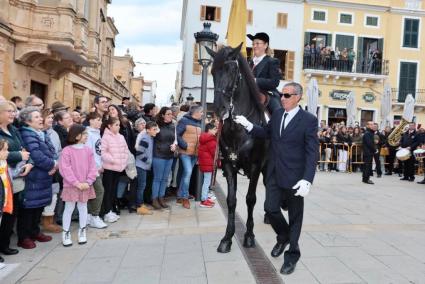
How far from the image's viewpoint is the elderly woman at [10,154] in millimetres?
4809

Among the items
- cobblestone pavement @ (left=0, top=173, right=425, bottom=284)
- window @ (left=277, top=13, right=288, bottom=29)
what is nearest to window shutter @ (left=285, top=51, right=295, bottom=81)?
window @ (left=277, top=13, right=288, bottom=29)

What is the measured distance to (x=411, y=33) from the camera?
94.9 feet

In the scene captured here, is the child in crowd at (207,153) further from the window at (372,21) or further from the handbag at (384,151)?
the window at (372,21)

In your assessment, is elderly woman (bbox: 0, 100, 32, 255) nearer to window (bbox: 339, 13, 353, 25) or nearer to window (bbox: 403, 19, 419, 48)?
window (bbox: 339, 13, 353, 25)

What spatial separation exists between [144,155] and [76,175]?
2069 millimetres

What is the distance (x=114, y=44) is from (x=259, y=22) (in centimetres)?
1349

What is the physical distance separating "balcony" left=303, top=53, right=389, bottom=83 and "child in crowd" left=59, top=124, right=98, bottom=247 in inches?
940

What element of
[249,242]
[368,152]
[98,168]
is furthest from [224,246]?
[368,152]

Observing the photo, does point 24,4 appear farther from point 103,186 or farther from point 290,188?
point 290,188

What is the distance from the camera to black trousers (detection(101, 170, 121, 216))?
657cm

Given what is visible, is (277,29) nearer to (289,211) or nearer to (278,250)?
(278,250)

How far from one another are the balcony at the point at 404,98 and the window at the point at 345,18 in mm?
5993

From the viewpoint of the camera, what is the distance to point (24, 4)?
1298cm

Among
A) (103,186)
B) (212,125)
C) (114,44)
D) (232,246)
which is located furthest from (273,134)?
(114,44)
